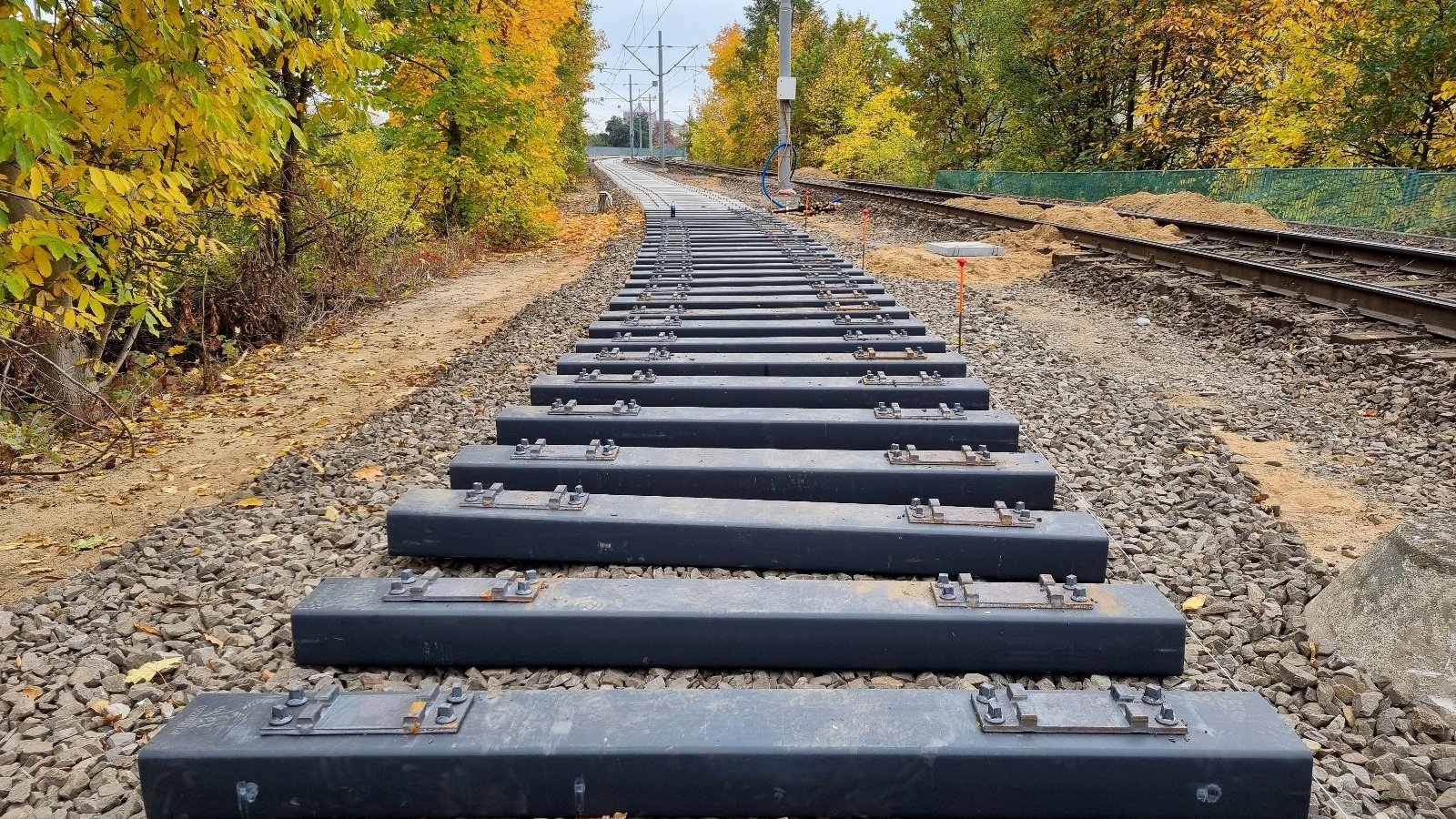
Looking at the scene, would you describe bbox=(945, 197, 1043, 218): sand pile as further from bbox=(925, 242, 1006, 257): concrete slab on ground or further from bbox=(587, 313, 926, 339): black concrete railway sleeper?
bbox=(587, 313, 926, 339): black concrete railway sleeper

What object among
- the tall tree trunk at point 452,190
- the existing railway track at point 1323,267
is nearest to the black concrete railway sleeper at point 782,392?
the existing railway track at point 1323,267

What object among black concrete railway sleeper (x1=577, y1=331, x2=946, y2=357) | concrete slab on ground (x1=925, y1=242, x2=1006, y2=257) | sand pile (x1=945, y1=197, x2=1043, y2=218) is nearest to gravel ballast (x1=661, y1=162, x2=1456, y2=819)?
black concrete railway sleeper (x1=577, y1=331, x2=946, y2=357)

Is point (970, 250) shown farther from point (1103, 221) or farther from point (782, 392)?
point (782, 392)

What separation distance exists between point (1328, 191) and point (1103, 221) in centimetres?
509

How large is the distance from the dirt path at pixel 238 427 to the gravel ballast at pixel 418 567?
1.31 ft

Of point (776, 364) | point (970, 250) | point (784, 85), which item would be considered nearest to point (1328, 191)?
point (970, 250)

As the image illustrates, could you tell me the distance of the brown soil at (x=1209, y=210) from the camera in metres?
16.3

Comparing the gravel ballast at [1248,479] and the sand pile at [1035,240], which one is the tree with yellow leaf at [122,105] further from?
the sand pile at [1035,240]

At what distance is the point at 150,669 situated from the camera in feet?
9.30

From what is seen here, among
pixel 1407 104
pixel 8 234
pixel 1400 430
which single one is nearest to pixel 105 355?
pixel 8 234

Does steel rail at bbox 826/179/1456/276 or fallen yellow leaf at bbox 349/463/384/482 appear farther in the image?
steel rail at bbox 826/179/1456/276

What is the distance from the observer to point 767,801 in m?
2.02

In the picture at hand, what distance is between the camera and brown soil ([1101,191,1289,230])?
1628 cm

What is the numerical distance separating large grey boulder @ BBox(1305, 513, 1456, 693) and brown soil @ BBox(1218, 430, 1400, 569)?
64 centimetres
